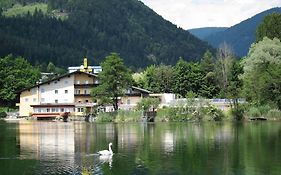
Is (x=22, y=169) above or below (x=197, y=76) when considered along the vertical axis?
below

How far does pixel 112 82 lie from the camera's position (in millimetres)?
69250

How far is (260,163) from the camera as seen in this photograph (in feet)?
85.9

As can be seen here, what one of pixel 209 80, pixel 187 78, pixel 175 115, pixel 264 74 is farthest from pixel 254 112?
pixel 187 78

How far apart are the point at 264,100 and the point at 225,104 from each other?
19.7 ft

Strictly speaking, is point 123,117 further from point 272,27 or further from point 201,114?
point 272,27

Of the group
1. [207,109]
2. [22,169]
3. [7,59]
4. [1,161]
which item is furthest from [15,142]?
[7,59]

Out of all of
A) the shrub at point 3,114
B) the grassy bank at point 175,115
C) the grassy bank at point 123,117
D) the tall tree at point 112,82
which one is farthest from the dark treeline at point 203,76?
the shrub at point 3,114

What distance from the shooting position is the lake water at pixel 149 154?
2467cm

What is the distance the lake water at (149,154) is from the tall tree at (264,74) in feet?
63.9

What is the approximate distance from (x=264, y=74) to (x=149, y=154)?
35.4 m

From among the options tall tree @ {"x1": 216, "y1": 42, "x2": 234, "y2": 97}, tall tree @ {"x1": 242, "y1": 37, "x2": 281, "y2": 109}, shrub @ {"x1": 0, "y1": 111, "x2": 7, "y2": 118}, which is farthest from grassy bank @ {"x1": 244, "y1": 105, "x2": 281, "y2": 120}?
shrub @ {"x1": 0, "y1": 111, "x2": 7, "y2": 118}

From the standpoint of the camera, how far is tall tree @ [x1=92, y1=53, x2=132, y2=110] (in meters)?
69.0

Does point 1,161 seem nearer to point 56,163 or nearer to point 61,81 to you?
point 56,163

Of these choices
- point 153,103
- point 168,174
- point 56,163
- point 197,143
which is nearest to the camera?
point 168,174
